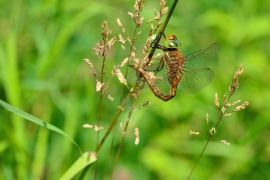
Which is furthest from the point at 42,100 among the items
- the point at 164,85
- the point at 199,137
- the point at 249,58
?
the point at 249,58

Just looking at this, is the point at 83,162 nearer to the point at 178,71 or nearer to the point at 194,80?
the point at 178,71

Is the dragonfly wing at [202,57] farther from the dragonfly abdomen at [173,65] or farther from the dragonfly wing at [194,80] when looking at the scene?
the dragonfly abdomen at [173,65]

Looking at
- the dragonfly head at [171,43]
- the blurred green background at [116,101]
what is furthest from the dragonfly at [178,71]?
the blurred green background at [116,101]

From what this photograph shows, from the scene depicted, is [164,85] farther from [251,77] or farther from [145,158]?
[251,77]

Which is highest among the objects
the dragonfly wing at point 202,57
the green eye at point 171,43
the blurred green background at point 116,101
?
the green eye at point 171,43

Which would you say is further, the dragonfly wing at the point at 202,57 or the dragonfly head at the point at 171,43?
the dragonfly wing at the point at 202,57

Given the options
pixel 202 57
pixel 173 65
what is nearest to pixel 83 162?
pixel 173 65
